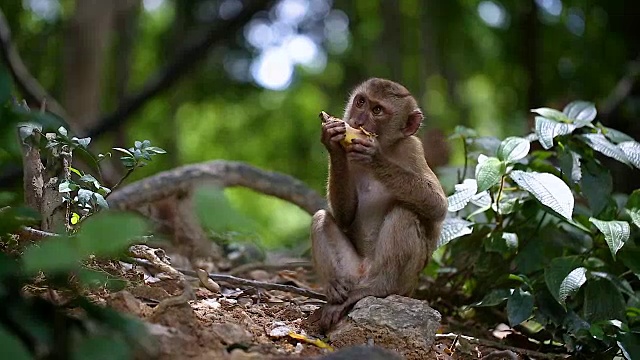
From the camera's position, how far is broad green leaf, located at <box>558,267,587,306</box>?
4820 mm

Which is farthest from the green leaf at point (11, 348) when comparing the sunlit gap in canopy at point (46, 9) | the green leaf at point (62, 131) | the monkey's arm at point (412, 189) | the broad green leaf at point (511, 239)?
the sunlit gap in canopy at point (46, 9)

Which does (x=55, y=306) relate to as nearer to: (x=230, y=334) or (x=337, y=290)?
(x=230, y=334)

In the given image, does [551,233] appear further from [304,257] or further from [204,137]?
[204,137]

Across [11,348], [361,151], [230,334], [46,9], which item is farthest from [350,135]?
[46,9]

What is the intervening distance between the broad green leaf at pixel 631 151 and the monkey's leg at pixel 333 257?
190cm

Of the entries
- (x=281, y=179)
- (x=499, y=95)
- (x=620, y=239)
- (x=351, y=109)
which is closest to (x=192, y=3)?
(x=499, y=95)

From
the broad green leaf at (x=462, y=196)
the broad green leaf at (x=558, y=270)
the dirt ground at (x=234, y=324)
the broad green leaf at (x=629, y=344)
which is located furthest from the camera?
the broad green leaf at (x=462, y=196)

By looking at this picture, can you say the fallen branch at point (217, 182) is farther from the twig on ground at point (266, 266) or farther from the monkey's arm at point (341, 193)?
the monkey's arm at point (341, 193)

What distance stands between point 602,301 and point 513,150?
1031 mm

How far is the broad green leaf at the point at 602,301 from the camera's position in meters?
4.97

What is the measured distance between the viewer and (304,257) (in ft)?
23.4

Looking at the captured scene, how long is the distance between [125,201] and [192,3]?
31.5ft

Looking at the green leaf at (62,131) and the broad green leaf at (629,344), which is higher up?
the green leaf at (62,131)

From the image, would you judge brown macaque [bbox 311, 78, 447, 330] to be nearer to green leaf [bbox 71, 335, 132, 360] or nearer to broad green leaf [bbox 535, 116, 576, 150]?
broad green leaf [bbox 535, 116, 576, 150]
